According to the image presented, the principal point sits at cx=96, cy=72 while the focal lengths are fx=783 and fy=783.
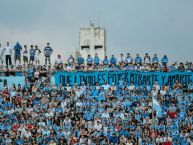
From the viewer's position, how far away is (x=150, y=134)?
4612 centimetres

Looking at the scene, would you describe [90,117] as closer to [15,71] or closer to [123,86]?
[123,86]

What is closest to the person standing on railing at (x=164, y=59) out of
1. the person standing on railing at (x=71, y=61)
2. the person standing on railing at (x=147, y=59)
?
the person standing on railing at (x=147, y=59)

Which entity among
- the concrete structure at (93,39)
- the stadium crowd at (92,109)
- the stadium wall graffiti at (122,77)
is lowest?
the stadium crowd at (92,109)

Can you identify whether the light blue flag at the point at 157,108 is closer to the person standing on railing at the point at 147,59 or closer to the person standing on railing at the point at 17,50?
the person standing on railing at the point at 147,59

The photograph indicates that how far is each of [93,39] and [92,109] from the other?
28644 millimetres

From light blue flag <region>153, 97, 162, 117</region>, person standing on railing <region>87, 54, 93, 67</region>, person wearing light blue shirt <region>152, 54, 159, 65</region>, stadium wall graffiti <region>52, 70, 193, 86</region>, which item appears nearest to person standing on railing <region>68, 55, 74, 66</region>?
stadium wall graffiti <region>52, 70, 193, 86</region>

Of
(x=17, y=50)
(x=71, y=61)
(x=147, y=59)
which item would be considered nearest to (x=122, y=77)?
(x=147, y=59)

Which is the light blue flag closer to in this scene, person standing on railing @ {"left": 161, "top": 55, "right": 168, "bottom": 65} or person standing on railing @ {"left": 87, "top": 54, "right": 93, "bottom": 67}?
person standing on railing @ {"left": 161, "top": 55, "right": 168, "bottom": 65}

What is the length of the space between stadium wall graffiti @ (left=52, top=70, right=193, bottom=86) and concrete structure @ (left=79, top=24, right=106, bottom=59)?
2229 centimetres

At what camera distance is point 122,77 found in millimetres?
53969

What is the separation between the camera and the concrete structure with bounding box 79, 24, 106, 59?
7700cm

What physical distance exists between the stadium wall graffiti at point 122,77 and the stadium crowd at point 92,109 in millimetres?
363

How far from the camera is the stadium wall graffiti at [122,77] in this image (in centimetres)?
5384

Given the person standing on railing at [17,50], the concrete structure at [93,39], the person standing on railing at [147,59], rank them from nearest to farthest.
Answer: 1. the person standing on railing at [147,59]
2. the person standing on railing at [17,50]
3. the concrete structure at [93,39]
